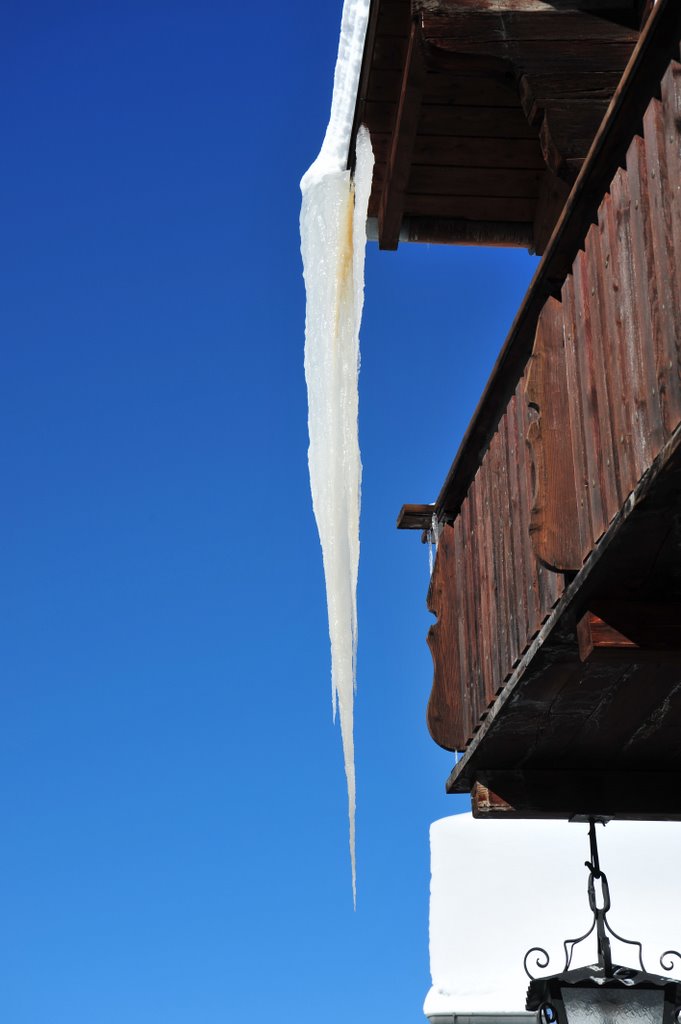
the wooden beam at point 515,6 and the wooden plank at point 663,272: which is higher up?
the wooden beam at point 515,6

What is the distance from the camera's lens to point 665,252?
2906 millimetres

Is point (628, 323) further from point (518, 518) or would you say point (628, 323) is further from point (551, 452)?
point (518, 518)

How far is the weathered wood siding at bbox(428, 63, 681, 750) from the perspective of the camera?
9.60ft

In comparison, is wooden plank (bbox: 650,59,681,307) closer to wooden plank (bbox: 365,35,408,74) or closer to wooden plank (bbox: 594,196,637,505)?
wooden plank (bbox: 594,196,637,505)

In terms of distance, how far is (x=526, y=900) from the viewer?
8.95m

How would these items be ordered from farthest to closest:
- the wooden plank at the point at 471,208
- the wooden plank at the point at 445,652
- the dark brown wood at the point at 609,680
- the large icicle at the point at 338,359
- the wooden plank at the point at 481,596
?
1. the wooden plank at the point at 471,208
2. the large icicle at the point at 338,359
3. the wooden plank at the point at 445,652
4. the wooden plank at the point at 481,596
5. the dark brown wood at the point at 609,680

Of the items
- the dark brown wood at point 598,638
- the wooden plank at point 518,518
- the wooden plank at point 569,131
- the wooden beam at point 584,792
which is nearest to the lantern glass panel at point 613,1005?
the wooden beam at point 584,792

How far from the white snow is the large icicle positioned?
1.93 meters

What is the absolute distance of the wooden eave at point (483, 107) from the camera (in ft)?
17.4

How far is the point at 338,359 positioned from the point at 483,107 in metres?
1.42

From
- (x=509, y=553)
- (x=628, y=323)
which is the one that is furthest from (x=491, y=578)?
(x=628, y=323)

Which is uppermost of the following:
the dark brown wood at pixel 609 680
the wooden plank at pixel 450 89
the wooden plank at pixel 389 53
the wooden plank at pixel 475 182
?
the wooden plank at pixel 389 53

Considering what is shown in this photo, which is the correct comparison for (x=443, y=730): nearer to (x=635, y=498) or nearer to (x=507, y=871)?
(x=635, y=498)

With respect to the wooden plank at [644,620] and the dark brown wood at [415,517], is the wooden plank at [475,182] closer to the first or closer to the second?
the dark brown wood at [415,517]
